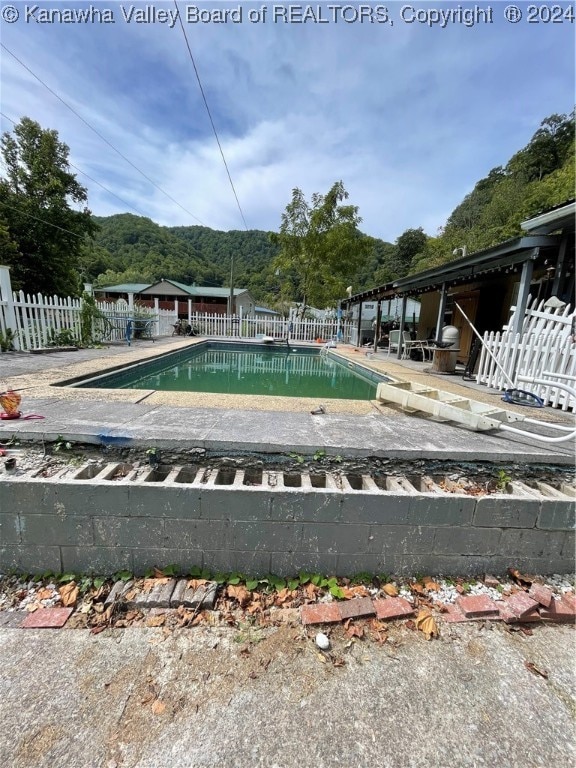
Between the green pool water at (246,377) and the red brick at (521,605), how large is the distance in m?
3.54

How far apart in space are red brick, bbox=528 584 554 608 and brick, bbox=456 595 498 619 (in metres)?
0.24

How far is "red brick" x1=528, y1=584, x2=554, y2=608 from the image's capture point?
1.68 m

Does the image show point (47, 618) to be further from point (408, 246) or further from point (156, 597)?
point (408, 246)

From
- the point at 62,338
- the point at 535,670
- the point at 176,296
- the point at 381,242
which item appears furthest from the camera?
the point at 381,242

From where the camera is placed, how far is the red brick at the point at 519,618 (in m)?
1.61

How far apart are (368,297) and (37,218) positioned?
15008 mm

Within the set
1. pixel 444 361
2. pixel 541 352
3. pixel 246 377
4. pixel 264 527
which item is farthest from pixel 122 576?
pixel 444 361

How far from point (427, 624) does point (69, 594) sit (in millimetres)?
1803

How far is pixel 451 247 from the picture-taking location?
97.3ft

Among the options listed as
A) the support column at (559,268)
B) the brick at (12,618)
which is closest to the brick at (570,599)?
the brick at (12,618)

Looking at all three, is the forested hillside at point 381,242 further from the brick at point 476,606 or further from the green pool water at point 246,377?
the brick at point 476,606

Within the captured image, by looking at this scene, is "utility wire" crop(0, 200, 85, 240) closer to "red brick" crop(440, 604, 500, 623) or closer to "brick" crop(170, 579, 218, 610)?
"brick" crop(170, 579, 218, 610)

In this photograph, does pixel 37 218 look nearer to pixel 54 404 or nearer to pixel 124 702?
pixel 54 404

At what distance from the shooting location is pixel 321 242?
17078 millimetres
